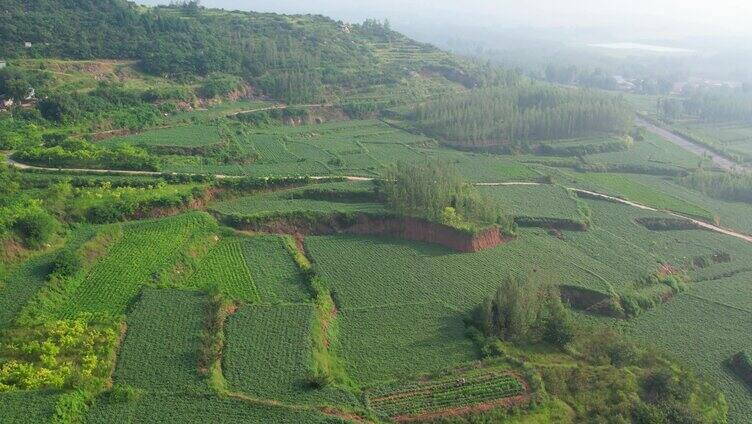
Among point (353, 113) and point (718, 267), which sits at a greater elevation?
point (353, 113)

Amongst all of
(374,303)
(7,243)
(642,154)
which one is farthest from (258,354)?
(642,154)

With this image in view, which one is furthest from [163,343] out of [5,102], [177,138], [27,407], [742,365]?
[5,102]

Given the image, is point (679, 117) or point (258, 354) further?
point (679, 117)

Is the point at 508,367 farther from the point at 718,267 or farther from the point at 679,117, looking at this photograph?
the point at 679,117

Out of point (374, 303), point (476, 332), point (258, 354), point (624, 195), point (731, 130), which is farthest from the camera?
point (731, 130)

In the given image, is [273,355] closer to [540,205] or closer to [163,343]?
[163,343]

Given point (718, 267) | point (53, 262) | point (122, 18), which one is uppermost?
point (122, 18)

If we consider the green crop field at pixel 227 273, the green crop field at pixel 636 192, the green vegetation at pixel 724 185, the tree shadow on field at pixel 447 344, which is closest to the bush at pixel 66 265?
the green crop field at pixel 227 273

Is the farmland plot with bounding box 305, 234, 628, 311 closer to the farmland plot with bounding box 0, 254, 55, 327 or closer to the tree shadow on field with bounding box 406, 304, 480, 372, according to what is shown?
the tree shadow on field with bounding box 406, 304, 480, 372
